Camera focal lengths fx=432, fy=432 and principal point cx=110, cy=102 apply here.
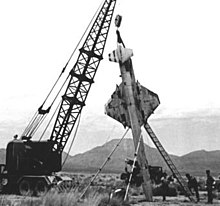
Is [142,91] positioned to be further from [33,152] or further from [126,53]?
[33,152]

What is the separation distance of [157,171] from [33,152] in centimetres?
1280

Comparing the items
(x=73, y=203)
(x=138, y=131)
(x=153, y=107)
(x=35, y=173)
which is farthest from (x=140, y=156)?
(x=35, y=173)

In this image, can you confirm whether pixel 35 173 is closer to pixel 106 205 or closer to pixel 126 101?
pixel 126 101

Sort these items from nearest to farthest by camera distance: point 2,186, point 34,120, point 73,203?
point 73,203 → point 2,186 → point 34,120

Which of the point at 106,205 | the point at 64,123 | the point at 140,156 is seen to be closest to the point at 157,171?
the point at 64,123

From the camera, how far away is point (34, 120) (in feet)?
112

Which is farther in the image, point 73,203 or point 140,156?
point 140,156

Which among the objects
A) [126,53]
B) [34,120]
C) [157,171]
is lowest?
[157,171]

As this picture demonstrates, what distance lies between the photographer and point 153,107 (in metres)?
20.1

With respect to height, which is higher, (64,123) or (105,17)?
(105,17)

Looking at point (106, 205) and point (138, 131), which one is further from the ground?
point (138, 131)

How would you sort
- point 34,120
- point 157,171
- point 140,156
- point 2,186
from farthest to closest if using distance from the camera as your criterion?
point 157,171
point 34,120
point 2,186
point 140,156

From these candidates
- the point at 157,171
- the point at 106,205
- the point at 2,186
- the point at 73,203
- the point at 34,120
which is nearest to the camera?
the point at 73,203

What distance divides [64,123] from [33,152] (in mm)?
4251
